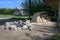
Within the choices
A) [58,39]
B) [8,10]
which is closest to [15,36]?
[58,39]

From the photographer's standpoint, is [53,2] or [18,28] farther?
[53,2]

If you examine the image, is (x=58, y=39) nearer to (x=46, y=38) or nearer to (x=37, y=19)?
(x=46, y=38)

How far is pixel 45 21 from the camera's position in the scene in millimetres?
18156

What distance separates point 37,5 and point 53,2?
812 cm

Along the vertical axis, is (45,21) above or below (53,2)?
below

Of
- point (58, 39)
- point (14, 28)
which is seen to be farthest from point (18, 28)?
point (58, 39)

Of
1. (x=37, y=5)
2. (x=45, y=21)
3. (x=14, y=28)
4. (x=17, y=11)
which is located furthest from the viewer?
(x=17, y=11)

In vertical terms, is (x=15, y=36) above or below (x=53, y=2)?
below

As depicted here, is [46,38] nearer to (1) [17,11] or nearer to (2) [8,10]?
(1) [17,11]

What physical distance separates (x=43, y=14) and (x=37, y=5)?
9.48 m

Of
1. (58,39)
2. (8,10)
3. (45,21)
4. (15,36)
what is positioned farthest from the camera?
(8,10)

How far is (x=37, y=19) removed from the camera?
1838 centimetres

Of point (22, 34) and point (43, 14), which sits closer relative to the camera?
point (22, 34)

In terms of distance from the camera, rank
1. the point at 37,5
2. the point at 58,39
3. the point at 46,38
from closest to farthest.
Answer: the point at 58,39 → the point at 46,38 → the point at 37,5
